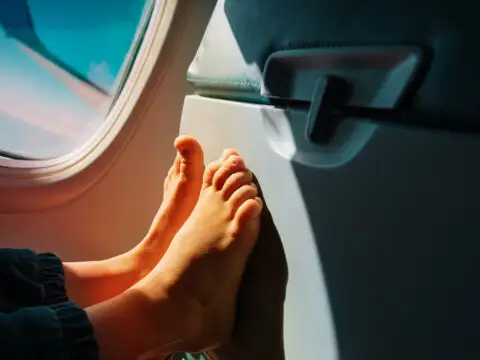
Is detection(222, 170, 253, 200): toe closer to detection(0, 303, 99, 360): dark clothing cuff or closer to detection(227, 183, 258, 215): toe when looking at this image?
detection(227, 183, 258, 215): toe

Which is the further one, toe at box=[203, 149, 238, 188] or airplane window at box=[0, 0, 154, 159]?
airplane window at box=[0, 0, 154, 159]

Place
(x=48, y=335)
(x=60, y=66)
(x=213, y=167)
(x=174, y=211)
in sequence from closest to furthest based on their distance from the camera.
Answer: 1. (x=48, y=335)
2. (x=213, y=167)
3. (x=174, y=211)
4. (x=60, y=66)

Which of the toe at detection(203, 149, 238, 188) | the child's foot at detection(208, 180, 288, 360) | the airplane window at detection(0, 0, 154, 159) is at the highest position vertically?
the airplane window at detection(0, 0, 154, 159)

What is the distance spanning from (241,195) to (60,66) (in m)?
0.64

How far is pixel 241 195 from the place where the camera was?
0.81m

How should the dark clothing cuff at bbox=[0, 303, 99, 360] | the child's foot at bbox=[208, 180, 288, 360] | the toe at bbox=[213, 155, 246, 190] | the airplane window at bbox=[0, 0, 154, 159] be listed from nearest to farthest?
the dark clothing cuff at bbox=[0, 303, 99, 360], the child's foot at bbox=[208, 180, 288, 360], the toe at bbox=[213, 155, 246, 190], the airplane window at bbox=[0, 0, 154, 159]

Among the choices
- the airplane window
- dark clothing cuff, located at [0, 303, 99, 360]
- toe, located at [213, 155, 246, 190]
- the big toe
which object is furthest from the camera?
the airplane window

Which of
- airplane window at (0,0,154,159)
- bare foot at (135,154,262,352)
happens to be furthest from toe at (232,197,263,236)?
airplane window at (0,0,154,159)

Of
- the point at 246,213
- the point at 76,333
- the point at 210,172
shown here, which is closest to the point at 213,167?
the point at 210,172

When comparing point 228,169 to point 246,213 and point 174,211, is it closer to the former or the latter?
point 246,213

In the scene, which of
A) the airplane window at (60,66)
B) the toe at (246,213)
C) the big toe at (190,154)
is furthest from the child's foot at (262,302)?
the airplane window at (60,66)

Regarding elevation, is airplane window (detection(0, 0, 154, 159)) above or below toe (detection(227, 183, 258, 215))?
above

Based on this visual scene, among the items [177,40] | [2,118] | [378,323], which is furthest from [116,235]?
[378,323]

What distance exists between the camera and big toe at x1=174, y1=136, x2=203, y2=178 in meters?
0.94
